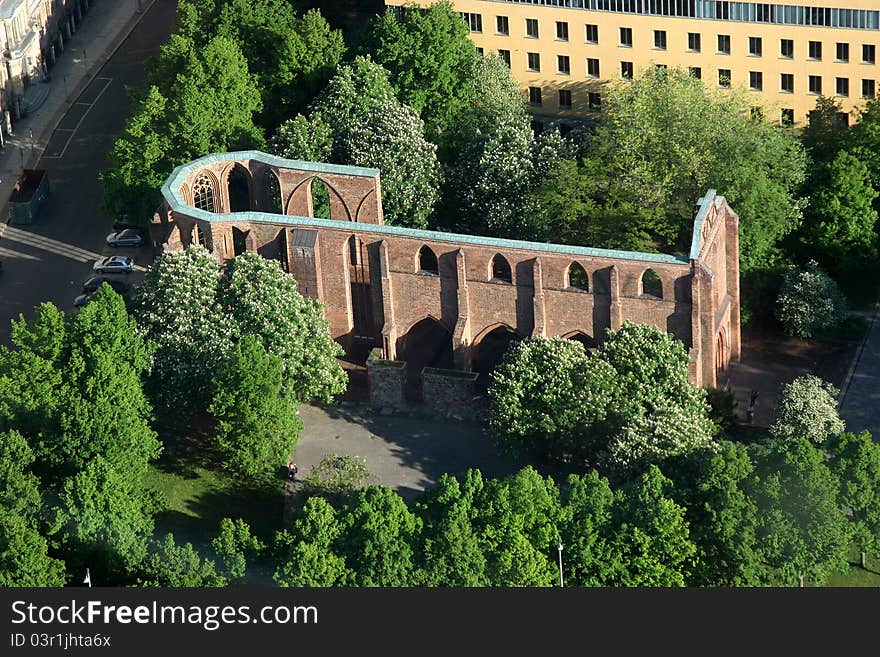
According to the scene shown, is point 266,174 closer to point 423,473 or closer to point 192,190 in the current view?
point 192,190

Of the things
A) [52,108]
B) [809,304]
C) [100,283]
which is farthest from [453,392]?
Result: [52,108]

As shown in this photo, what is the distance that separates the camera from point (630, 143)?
15962 centimetres

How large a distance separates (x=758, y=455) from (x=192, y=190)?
45465 millimetres

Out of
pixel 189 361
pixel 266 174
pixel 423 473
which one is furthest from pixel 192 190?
pixel 423 473

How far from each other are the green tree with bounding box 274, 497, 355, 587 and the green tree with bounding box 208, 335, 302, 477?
36.3 feet

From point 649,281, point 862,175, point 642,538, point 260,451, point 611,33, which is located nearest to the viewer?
point 642,538

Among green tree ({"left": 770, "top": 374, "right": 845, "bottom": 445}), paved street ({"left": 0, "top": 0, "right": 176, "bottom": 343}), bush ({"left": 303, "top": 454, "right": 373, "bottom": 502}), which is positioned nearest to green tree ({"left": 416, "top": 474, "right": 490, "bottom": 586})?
bush ({"left": 303, "top": 454, "right": 373, "bottom": 502})

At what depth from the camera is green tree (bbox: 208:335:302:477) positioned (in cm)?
13962

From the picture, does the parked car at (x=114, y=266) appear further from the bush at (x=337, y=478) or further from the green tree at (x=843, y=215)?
the green tree at (x=843, y=215)

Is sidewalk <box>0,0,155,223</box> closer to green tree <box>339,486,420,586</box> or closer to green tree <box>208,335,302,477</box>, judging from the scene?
green tree <box>208,335,302,477</box>

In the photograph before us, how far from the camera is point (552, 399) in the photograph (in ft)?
461

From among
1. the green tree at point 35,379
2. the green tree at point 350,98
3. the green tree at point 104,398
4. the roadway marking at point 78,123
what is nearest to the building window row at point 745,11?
the green tree at point 350,98

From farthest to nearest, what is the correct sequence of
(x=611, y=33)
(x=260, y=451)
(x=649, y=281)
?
(x=611, y=33) < (x=649, y=281) < (x=260, y=451)

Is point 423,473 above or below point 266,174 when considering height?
below
